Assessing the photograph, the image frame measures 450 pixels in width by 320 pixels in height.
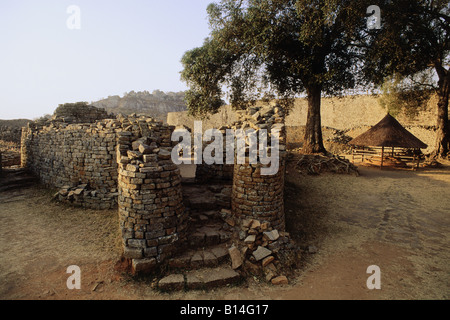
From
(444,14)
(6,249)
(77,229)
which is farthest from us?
(444,14)

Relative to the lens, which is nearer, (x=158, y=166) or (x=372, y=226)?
(x=158, y=166)

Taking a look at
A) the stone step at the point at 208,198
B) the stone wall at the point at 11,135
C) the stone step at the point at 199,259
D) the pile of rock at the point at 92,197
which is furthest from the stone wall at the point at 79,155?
the stone wall at the point at 11,135

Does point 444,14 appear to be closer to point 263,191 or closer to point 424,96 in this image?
point 424,96

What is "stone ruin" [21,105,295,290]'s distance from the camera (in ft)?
14.2

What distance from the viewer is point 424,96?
48.0 feet

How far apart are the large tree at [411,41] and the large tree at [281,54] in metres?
1.00

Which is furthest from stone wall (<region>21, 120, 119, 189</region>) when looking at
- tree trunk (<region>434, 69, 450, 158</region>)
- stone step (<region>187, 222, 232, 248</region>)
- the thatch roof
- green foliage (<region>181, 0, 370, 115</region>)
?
tree trunk (<region>434, 69, 450, 158</region>)

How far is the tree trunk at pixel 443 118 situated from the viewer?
43.8 ft

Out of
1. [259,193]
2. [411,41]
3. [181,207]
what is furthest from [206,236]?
[411,41]

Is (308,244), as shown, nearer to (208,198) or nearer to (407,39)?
(208,198)

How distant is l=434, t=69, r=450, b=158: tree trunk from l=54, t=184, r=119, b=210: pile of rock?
1714 centimetres

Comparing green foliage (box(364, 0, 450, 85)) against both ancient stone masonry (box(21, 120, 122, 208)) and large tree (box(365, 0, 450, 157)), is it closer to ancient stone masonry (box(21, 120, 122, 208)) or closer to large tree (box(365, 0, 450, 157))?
large tree (box(365, 0, 450, 157))
